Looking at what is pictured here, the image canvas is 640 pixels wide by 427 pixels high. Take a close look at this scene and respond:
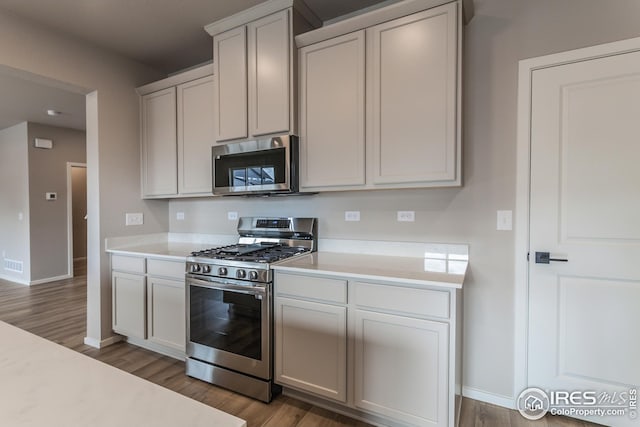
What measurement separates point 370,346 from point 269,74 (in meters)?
1.96

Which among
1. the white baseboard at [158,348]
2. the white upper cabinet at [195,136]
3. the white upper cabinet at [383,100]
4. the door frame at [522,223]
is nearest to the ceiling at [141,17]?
the white upper cabinet at [195,136]

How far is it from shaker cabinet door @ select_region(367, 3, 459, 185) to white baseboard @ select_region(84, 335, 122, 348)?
2825mm

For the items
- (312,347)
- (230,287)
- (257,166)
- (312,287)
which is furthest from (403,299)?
(257,166)

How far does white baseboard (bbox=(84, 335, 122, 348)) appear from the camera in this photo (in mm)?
2912

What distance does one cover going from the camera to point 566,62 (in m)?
1.83

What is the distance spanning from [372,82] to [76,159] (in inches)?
231

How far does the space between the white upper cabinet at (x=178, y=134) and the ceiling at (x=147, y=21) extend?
1.00 feet

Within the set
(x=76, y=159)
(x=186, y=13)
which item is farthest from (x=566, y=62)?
(x=76, y=159)

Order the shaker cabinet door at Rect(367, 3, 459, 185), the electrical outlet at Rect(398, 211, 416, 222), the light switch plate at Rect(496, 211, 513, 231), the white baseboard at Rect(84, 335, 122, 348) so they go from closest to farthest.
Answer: the shaker cabinet door at Rect(367, 3, 459, 185), the light switch plate at Rect(496, 211, 513, 231), the electrical outlet at Rect(398, 211, 416, 222), the white baseboard at Rect(84, 335, 122, 348)

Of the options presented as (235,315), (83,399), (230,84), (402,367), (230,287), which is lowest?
(402,367)

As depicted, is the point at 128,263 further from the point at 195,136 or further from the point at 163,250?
the point at 195,136

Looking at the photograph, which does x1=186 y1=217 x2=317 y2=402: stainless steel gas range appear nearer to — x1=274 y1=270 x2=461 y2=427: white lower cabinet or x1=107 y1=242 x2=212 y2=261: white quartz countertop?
x1=274 y1=270 x2=461 y2=427: white lower cabinet

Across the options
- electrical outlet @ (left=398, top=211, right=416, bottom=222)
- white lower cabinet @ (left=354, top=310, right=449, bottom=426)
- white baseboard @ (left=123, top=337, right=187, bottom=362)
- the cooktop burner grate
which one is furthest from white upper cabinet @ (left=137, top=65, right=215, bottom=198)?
white lower cabinet @ (left=354, top=310, right=449, bottom=426)

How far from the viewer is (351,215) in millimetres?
2469
